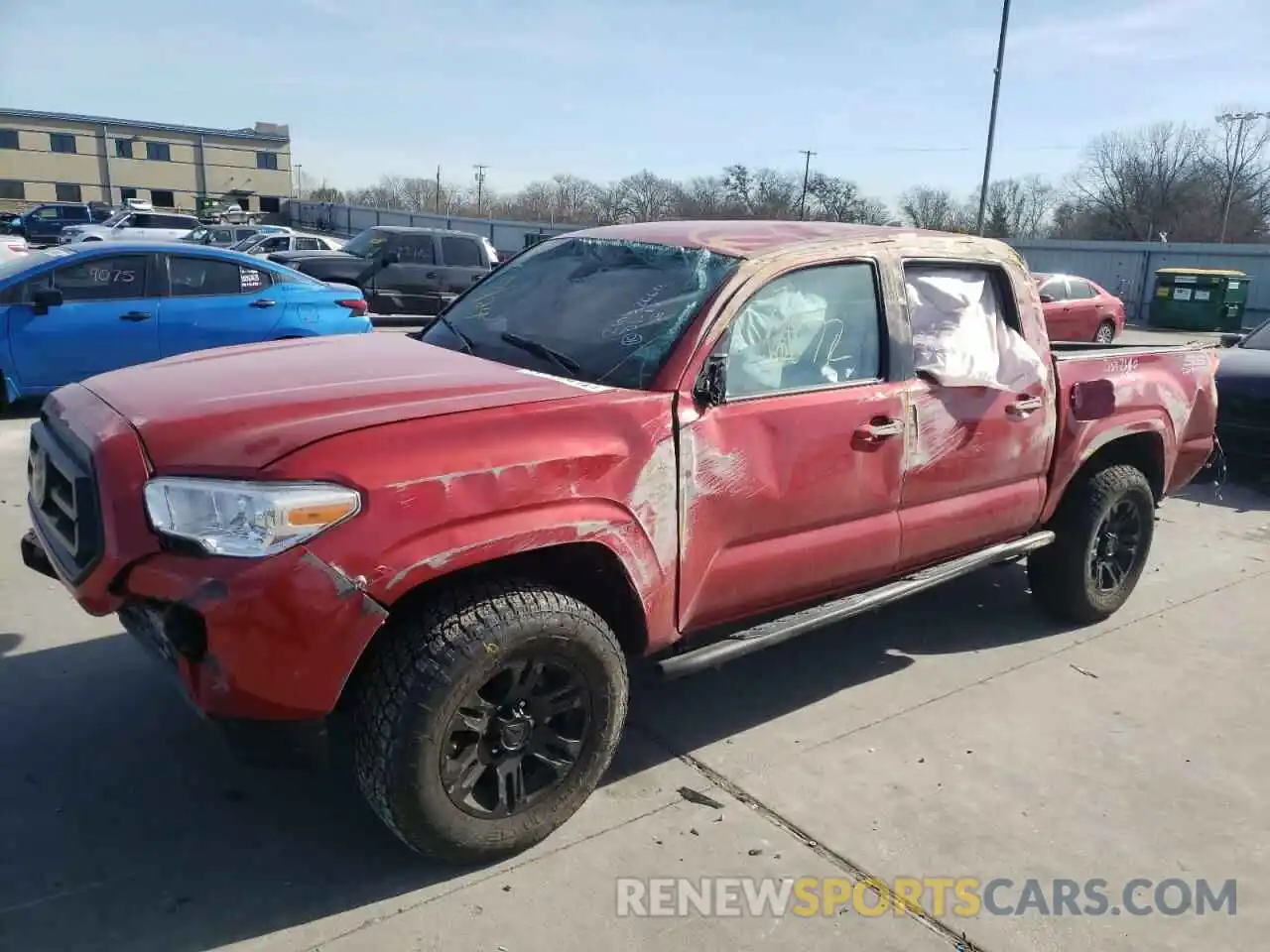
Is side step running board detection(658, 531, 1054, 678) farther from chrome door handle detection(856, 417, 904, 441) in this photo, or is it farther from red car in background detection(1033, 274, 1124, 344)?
red car in background detection(1033, 274, 1124, 344)

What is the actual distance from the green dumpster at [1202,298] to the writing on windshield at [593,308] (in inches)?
1115

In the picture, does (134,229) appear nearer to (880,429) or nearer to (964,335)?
(964,335)

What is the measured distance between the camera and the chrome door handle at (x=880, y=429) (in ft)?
11.7

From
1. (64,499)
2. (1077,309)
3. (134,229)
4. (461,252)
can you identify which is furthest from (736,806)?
(134,229)

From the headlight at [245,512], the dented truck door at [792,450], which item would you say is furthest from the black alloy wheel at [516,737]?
the headlight at [245,512]

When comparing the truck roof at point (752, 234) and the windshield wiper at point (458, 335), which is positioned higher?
the truck roof at point (752, 234)

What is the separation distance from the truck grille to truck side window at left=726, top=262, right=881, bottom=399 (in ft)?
6.20

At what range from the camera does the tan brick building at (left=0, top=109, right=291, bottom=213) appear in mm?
74812

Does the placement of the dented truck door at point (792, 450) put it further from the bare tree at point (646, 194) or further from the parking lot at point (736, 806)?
the bare tree at point (646, 194)

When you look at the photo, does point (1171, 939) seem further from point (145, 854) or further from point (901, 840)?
point (145, 854)

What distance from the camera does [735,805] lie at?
3.24 m

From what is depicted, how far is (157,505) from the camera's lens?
2.46 m

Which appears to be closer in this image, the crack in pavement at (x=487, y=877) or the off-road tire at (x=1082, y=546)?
the crack in pavement at (x=487, y=877)

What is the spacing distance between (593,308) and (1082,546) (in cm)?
270
